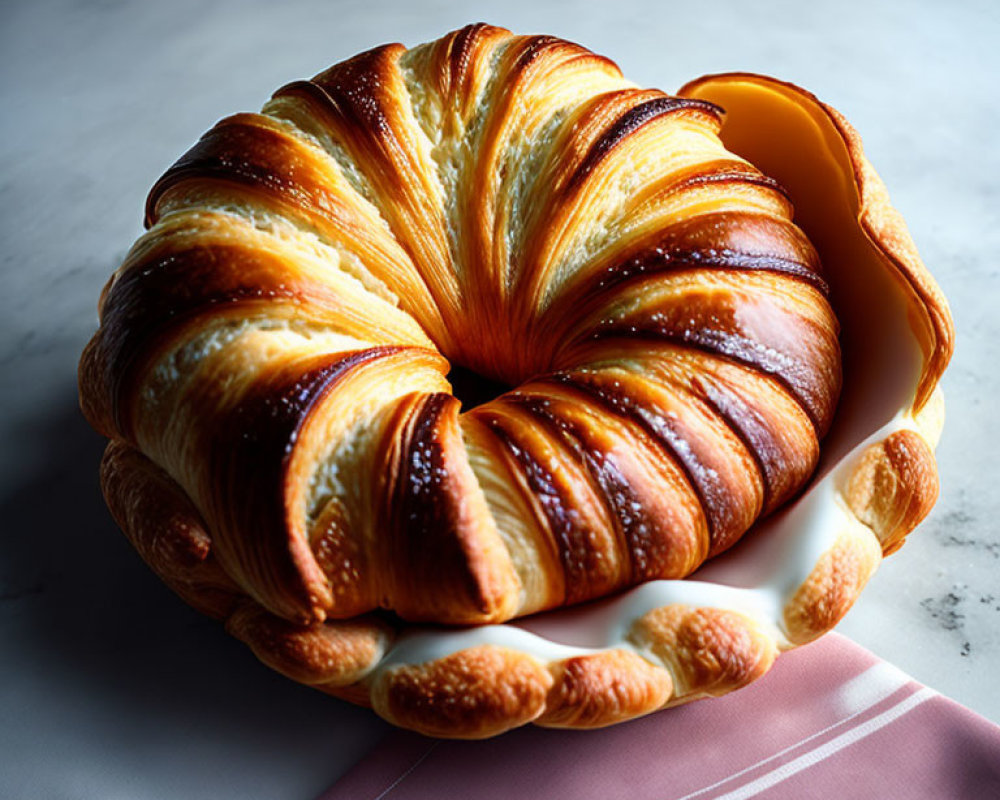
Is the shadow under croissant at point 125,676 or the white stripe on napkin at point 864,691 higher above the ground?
the shadow under croissant at point 125,676

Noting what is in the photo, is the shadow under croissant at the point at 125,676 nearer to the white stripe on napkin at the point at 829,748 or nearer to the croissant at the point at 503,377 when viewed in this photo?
the croissant at the point at 503,377

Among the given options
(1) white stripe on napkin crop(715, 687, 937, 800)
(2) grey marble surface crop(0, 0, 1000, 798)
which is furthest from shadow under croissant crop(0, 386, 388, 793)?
(1) white stripe on napkin crop(715, 687, 937, 800)

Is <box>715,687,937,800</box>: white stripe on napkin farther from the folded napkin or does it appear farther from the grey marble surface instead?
the grey marble surface

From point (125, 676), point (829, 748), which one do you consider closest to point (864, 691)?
point (829, 748)

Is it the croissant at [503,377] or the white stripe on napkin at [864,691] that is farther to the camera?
the white stripe on napkin at [864,691]

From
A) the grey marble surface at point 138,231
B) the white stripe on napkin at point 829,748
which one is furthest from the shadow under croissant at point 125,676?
the white stripe on napkin at point 829,748

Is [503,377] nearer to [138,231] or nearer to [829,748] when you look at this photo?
[829,748]
